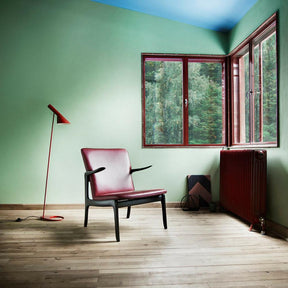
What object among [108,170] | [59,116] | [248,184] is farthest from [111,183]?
[248,184]

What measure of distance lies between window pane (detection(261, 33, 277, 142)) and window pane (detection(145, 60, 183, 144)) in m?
1.27

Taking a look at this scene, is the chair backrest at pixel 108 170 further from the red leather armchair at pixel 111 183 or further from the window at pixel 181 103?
the window at pixel 181 103

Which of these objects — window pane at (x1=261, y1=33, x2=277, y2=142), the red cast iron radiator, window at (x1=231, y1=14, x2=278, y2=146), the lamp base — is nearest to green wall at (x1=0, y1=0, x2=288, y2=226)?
window at (x1=231, y1=14, x2=278, y2=146)

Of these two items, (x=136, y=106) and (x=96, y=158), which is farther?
(x=136, y=106)

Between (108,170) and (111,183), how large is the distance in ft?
0.51

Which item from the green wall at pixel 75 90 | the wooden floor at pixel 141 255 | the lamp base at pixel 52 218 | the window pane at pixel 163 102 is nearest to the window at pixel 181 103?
the window pane at pixel 163 102

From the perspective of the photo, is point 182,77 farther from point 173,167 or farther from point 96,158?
point 96,158

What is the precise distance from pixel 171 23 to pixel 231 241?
313 cm

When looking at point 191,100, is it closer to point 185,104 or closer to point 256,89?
point 185,104

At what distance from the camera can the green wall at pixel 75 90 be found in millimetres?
3994

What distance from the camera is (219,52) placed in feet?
13.9

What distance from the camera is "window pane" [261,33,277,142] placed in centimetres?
306

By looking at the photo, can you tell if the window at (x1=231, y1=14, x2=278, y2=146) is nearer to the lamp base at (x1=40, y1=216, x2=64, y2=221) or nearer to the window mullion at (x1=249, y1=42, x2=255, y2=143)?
the window mullion at (x1=249, y1=42, x2=255, y2=143)

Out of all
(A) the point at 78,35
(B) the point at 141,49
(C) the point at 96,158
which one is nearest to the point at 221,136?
(B) the point at 141,49
